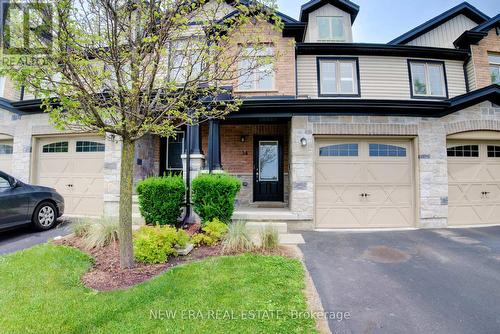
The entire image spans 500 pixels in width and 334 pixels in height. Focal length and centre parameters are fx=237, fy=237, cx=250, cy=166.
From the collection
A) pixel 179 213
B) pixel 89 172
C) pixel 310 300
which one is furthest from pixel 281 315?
pixel 89 172

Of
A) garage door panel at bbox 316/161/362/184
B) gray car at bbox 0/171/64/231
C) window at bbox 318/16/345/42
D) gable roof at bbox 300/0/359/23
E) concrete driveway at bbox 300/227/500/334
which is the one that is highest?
gable roof at bbox 300/0/359/23

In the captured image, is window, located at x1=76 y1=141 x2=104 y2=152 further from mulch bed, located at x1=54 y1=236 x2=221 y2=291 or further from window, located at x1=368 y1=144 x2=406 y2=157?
window, located at x1=368 y1=144 x2=406 y2=157

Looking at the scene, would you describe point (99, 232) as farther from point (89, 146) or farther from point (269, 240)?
point (89, 146)

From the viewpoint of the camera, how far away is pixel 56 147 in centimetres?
850

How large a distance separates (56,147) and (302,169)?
8.67 m

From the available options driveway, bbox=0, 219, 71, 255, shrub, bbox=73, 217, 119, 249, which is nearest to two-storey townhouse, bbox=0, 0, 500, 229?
driveway, bbox=0, 219, 71, 255

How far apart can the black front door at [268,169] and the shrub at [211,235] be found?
392 cm

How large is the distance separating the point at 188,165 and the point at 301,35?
5.88m

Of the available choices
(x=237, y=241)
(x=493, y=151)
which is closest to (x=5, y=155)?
(x=237, y=241)

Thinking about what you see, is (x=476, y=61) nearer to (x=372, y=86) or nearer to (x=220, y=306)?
(x=372, y=86)

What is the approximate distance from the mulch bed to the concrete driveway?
2260mm

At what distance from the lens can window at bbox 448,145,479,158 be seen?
24.8ft

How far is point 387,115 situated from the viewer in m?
7.32

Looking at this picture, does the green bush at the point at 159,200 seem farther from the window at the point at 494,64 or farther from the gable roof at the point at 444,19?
the window at the point at 494,64
